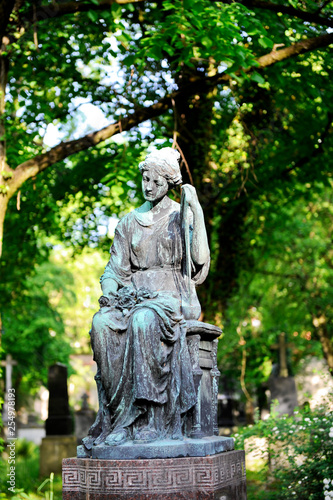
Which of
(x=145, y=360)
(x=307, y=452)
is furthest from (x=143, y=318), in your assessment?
(x=307, y=452)

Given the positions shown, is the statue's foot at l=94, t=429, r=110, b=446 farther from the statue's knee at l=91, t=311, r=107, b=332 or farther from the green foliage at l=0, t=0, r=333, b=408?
the green foliage at l=0, t=0, r=333, b=408

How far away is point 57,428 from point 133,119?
30.0ft

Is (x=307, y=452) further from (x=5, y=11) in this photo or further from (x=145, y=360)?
(x=5, y=11)

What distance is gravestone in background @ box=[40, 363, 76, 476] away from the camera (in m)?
15.5

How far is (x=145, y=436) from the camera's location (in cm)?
550

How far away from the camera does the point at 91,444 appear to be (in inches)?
223

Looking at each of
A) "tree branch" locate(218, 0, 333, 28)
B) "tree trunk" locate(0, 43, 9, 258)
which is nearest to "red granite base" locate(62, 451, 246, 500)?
"tree trunk" locate(0, 43, 9, 258)

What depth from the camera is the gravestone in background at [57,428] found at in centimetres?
1553

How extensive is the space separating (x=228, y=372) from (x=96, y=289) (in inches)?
685

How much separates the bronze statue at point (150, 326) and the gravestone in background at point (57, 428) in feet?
32.5

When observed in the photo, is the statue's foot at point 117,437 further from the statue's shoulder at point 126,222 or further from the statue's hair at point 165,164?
the statue's hair at point 165,164

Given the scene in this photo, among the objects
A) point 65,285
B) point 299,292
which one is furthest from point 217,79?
point 65,285

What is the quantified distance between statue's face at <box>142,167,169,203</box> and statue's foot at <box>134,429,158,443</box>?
86.3 inches

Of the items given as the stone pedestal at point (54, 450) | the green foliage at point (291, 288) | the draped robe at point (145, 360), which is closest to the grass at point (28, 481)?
the stone pedestal at point (54, 450)
